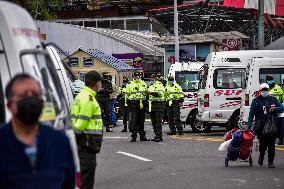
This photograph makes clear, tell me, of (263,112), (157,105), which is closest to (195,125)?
(157,105)

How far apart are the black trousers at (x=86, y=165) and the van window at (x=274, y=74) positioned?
41.7 feet

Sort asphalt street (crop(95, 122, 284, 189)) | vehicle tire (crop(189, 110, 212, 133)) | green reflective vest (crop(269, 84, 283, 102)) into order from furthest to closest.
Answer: vehicle tire (crop(189, 110, 212, 133)) < green reflective vest (crop(269, 84, 283, 102)) < asphalt street (crop(95, 122, 284, 189))

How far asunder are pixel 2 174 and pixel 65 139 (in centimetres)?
49

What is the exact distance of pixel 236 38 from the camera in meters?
47.0

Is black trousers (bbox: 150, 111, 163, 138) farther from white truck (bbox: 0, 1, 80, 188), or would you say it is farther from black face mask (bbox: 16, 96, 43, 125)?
black face mask (bbox: 16, 96, 43, 125)

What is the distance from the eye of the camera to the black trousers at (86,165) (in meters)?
10.5

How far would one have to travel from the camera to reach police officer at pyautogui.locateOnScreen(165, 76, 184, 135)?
26.5 metres

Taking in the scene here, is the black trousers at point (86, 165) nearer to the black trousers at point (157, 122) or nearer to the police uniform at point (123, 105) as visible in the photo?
→ the black trousers at point (157, 122)

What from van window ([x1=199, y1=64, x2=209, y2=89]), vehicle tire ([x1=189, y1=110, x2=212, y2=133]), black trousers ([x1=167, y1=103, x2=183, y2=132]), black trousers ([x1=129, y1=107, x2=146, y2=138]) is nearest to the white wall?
vehicle tire ([x1=189, y1=110, x2=212, y2=133])

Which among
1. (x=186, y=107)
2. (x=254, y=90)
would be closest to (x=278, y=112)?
(x=254, y=90)

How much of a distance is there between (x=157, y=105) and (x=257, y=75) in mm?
2880

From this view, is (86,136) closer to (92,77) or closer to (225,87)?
(92,77)

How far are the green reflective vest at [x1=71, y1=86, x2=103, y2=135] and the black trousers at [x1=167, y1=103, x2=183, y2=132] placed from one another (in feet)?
52.5

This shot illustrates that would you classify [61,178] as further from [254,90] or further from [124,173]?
[254,90]
